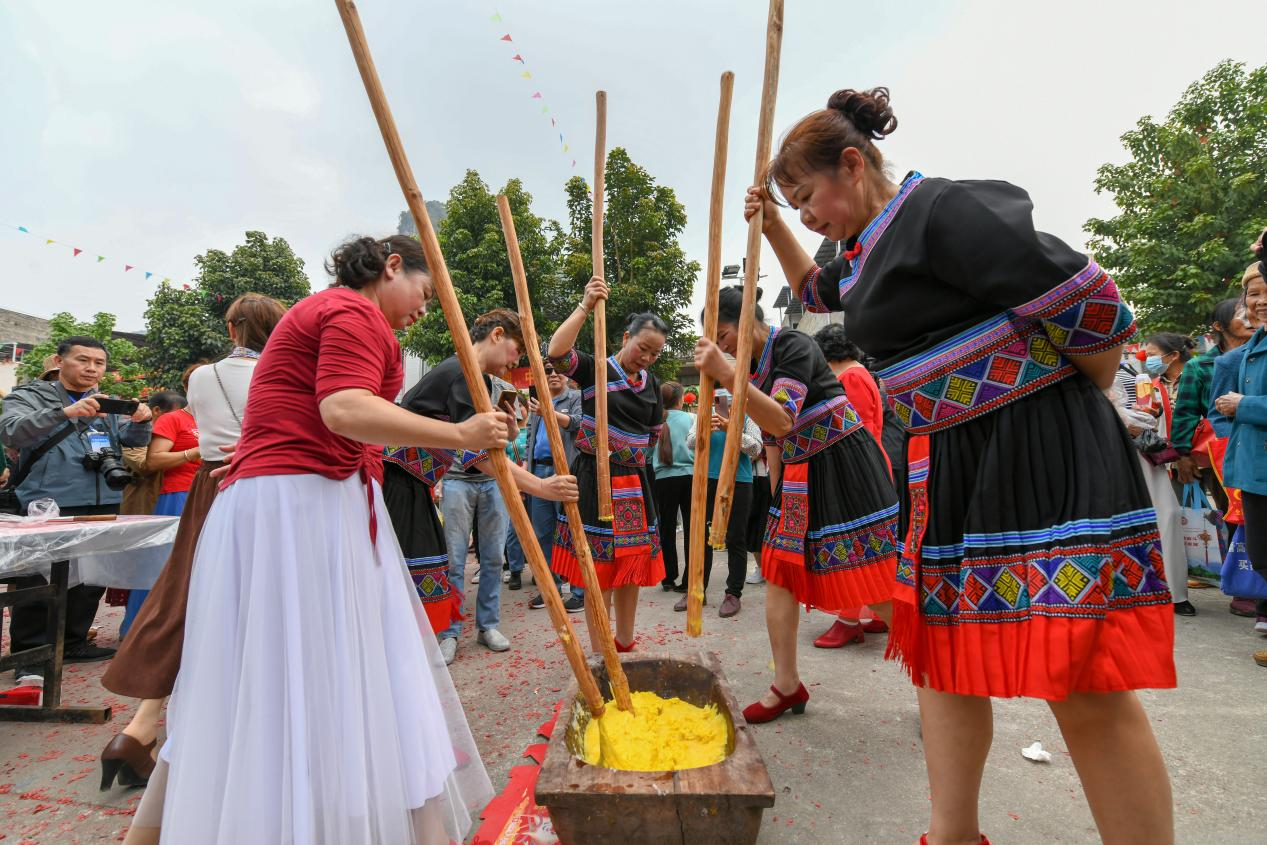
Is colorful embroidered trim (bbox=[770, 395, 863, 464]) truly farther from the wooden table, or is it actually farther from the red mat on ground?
the wooden table

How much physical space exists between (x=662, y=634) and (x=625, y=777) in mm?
2693

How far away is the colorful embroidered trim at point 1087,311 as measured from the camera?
113 centimetres

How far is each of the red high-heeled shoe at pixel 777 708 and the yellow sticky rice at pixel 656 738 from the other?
62 cm

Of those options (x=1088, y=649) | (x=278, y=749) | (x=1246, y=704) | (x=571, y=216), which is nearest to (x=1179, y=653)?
(x=1246, y=704)

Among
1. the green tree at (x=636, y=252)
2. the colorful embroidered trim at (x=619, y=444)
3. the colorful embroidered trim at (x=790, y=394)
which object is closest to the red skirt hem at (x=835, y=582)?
the colorful embroidered trim at (x=790, y=394)

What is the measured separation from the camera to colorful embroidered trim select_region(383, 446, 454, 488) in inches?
113

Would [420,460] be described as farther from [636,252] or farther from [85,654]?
[636,252]

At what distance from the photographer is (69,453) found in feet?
13.0

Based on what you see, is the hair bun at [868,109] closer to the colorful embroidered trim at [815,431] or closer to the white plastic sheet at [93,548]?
the colorful embroidered trim at [815,431]

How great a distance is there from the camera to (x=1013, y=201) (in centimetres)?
120

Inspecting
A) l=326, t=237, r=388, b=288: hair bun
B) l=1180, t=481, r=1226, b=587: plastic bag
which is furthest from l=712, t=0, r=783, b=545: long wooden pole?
l=1180, t=481, r=1226, b=587: plastic bag

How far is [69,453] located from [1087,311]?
18.0 ft

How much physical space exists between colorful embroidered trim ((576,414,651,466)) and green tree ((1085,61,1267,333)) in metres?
16.8

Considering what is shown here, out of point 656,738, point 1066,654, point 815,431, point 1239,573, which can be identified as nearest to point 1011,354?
point 1066,654
